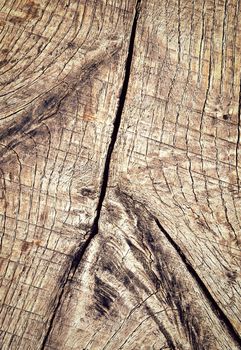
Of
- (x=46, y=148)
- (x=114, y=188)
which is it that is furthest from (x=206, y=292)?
(x=46, y=148)

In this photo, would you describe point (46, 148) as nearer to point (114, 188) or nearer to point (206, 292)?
point (114, 188)

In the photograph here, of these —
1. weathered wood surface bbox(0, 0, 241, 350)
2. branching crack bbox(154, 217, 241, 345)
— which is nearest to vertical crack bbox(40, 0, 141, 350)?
weathered wood surface bbox(0, 0, 241, 350)

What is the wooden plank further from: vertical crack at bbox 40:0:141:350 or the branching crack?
the branching crack

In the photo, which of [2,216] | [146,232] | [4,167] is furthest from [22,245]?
[146,232]

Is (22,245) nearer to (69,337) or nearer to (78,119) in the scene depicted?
(69,337)

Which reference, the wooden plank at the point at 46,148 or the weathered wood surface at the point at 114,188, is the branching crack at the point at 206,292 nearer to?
the weathered wood surface at the point at 114,188

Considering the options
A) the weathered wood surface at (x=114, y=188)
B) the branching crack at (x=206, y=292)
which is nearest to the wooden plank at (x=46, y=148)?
the weathered wood surface at (x=114, y=188)

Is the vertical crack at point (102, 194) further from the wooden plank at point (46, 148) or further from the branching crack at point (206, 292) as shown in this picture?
the branching crack at point (206, 292)
